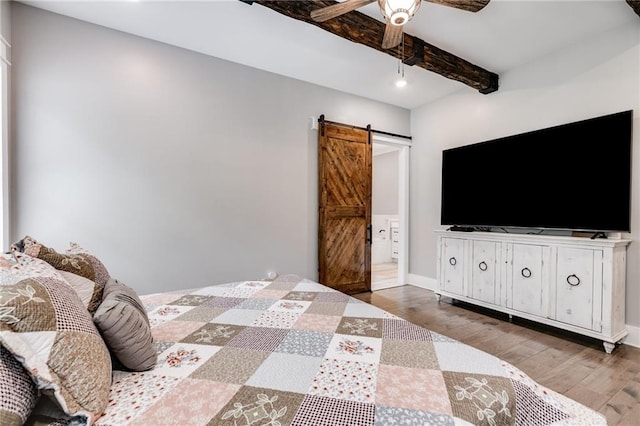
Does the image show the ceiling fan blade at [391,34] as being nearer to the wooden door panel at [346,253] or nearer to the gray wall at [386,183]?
the wooden door panel at [346,253]

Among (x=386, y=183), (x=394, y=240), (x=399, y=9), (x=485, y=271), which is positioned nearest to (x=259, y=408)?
(x=399, y=9)

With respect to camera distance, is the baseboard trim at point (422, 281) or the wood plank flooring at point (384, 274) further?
the wood plank flooring at point (384, 274)

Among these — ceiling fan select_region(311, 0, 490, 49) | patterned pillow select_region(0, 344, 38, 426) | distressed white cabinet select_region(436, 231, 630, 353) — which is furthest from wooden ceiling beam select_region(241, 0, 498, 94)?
patterned pillow select_region(0, 344, 38, 426)

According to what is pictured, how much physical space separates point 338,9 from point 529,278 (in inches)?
121

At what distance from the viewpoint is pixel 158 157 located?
2.95 meters

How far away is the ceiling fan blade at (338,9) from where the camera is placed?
1882mm

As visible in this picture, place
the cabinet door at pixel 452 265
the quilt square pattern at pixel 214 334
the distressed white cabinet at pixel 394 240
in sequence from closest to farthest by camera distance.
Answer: the quilt square pattern at pixel 214 334
the cabinet door at pixel 452 265
the distressed white cabinet at pixel 394 240

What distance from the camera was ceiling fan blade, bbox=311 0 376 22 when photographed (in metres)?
1.88

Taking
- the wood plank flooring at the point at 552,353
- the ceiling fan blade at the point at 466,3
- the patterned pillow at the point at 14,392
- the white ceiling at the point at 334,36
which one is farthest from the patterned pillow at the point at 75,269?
the wood plank flooring at the point at 552,353

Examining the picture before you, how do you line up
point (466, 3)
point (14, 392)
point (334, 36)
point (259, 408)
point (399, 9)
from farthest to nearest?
point (334, 36), point (466, 3), point (399, 9), point (259, 408), point (14, 392)

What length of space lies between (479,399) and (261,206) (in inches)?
117

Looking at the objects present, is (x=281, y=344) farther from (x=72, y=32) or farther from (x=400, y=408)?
(x=72, y=32)

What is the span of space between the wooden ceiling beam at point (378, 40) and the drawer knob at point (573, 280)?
92.1 inches

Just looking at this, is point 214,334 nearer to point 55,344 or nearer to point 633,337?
point 55,344
